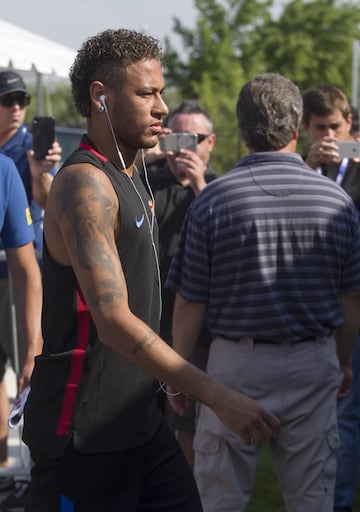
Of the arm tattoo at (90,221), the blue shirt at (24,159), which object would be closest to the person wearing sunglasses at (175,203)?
the blue shirt at (24,159)

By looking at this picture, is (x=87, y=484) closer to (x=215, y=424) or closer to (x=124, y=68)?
(x=215, y=424)

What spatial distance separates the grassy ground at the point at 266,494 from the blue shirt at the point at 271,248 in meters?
1.85

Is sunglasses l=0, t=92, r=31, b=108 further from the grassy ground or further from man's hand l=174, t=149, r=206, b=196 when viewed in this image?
the grassy ground

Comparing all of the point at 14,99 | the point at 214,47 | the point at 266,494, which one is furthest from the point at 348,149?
the point at 214,47

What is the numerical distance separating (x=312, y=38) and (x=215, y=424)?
136 ft

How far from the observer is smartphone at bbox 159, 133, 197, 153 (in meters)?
4.96

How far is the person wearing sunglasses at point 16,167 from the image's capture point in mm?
5441

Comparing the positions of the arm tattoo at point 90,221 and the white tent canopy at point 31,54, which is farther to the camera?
the white tent canopy at point 31,54

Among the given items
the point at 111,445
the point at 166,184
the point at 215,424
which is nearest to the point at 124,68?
the point at 111,445

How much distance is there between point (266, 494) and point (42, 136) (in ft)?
8.03

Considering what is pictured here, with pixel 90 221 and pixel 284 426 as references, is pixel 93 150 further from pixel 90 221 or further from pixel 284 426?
pixel 284 426

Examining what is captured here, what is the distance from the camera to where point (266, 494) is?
17.4 ft

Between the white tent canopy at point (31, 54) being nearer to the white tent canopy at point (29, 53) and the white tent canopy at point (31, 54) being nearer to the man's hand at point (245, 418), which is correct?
the white tent canopy at point (29, 53)

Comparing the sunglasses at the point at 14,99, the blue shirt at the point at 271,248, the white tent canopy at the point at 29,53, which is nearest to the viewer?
the blue shirt at the point at 271,248
